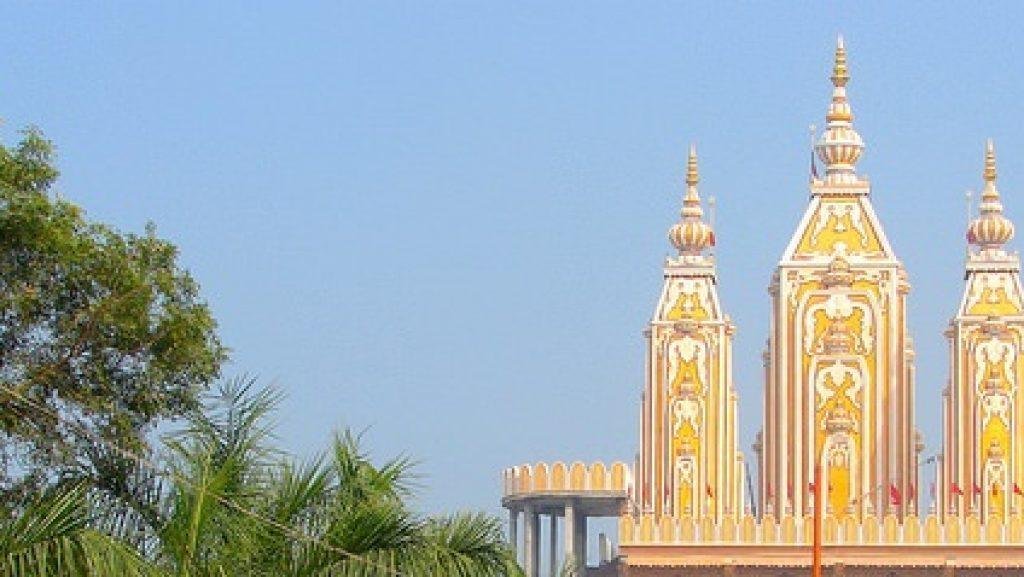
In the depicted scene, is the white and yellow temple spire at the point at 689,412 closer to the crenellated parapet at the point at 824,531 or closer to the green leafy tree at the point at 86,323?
the crenellated parapet at the point at 824,531

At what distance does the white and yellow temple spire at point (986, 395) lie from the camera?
2499 inches

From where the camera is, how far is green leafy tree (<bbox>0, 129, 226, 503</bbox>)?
852 inches

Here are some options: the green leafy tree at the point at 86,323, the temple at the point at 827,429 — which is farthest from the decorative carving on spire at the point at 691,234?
the green leafy tree at the point at 86,323

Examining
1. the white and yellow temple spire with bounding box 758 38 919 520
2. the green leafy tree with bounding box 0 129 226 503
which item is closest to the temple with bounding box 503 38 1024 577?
the white and yellow temple spire with bounding box 758 38 919 520

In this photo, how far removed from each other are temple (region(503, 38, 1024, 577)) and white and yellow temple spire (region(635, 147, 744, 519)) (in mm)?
45

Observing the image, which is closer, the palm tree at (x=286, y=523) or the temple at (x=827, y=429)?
the palm tree at (x=286, y=523)

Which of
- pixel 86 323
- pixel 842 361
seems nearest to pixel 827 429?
pixel 842 361

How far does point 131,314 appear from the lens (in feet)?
73.6

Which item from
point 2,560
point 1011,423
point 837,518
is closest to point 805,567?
point 837,518

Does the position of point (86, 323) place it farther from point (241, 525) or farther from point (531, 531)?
point (531, 531)

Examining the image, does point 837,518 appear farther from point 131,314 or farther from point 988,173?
point 131,314

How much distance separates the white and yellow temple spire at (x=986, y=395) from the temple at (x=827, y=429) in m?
0.04

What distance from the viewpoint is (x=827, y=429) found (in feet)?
212

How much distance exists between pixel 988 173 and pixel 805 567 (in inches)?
413
